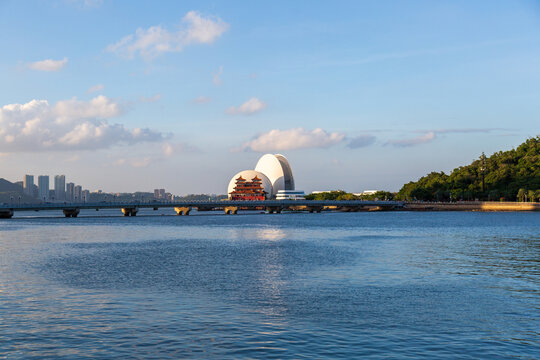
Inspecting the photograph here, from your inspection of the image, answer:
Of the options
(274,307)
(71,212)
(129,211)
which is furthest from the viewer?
(129,211)

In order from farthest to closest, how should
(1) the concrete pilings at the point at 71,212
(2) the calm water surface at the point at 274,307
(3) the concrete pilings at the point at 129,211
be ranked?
Result: (3) the concrete pilings at the point at 129,211 → (1) the concrete pilings at the point at 71,212 → (2) the calm water surface at the point at 274,307

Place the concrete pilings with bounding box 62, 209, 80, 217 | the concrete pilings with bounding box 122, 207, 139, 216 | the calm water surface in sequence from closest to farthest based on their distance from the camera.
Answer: the calm water surface → the concrete pilings with bounding box 62, 209, 80, 217 → the concrete pilings with bounding box 122, 207, 139, 216

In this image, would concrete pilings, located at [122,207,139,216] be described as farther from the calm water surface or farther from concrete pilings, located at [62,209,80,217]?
the calm water surface

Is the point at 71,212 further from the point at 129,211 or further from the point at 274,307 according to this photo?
the point at 274,307

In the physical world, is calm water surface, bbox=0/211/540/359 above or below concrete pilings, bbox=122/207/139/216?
below

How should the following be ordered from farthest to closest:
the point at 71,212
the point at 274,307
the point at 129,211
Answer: the point at 129,211, the point at 71,212, the point at 274,307

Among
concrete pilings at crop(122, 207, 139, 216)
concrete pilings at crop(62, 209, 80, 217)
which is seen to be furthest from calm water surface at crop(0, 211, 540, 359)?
concrete pilings at crop(122, 207, 139, 216)

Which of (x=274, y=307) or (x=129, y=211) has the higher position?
(x=129, y=211)

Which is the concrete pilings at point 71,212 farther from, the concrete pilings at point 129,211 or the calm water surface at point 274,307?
the calm water surface at point 274,307

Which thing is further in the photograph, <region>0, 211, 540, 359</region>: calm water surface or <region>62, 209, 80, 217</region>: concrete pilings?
<region>62, 209, 80, 217</region>: concrete pilings

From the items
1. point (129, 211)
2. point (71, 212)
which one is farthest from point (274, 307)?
point (129, 211)

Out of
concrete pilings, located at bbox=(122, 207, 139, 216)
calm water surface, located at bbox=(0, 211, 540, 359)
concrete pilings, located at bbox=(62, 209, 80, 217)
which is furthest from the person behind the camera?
concrete pilings, located at bbox=(122, 207, 139, 216)

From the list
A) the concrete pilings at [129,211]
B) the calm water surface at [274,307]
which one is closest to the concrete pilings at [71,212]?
the concrete pilings at [129,211]

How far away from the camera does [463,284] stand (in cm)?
3145
